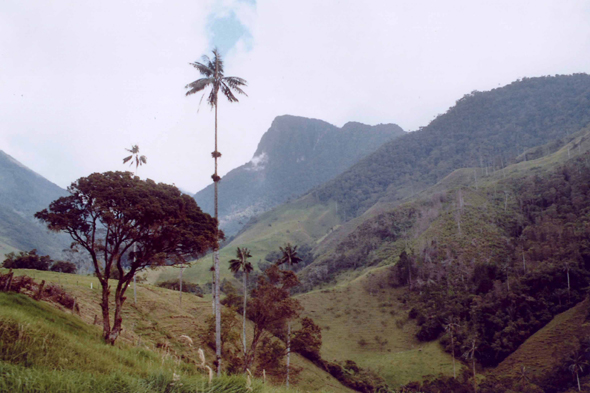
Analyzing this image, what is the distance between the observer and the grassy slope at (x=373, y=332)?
5695cm

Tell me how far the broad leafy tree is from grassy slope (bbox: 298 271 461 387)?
45.1 meters

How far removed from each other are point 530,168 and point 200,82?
139698mm

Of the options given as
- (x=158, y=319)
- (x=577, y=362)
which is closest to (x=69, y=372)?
(x=158, y=319)

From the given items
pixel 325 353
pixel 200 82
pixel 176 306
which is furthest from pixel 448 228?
pixel 200 82

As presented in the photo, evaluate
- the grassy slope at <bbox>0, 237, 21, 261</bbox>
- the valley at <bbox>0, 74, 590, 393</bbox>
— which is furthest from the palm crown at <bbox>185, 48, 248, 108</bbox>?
the grassy slope at <bbox>0, 237, 21, 261</bbox>

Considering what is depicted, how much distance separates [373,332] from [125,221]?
64.2 m

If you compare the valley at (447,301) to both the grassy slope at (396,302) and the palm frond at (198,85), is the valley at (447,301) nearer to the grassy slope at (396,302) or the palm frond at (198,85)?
the grassy slope at (396,302)

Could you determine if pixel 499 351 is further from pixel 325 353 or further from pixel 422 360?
pixel 325 353

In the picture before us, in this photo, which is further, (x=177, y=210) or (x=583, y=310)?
(x=583, y=310)

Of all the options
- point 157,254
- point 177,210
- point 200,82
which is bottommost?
point 157,254

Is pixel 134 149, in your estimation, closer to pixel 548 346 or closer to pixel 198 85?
pixel 198 85

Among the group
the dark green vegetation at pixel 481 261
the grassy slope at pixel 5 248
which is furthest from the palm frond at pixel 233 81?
the grassy slope at pixel 5 248

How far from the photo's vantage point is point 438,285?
78000 mm

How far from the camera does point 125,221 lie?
16.7 m
